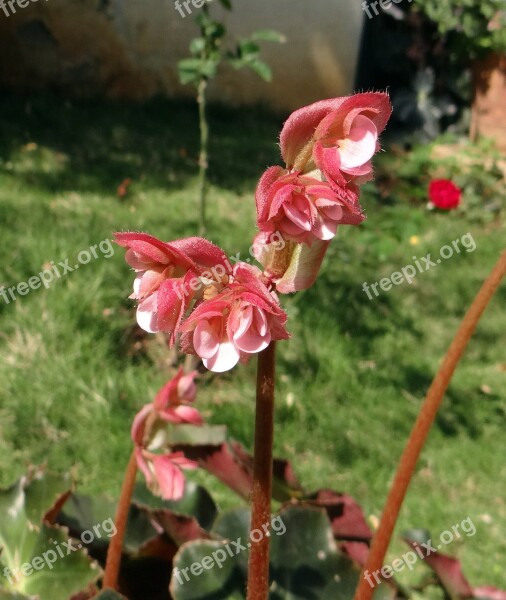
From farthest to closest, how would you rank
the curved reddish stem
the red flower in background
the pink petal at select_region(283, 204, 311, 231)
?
1. the red flower in background
2. the curved reddish stem
3. the pink petal at select_region(283, 204, 311, 231)

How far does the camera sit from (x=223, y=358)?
2.21 ft

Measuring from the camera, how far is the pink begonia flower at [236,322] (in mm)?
640

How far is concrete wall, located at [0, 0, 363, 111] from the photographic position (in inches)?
210

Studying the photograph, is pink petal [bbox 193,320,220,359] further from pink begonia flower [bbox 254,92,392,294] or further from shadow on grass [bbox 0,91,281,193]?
shadow on grass [bbox 0,91,281,193]

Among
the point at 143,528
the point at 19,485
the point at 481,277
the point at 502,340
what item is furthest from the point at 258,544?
the point at 481,277

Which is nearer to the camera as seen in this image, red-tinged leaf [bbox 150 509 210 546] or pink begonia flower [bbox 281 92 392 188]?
pink begonia flower [bbox 281 92 392 188]

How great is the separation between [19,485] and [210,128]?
14.6 ft

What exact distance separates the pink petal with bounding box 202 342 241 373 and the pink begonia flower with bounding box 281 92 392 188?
A: 162 millimetres

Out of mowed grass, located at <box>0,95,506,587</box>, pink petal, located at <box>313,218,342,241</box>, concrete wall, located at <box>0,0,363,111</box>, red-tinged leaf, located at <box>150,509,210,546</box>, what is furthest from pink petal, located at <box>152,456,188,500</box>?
concrete wall, located at <box>0,0,363,111</box>

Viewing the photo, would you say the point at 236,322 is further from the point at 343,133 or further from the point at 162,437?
the point at 162,437

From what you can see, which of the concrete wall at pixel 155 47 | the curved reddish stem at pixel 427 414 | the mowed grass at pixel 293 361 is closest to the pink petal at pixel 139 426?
the curved reddish stem at pixel 427 414

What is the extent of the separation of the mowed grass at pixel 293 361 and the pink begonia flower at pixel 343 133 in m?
1.80

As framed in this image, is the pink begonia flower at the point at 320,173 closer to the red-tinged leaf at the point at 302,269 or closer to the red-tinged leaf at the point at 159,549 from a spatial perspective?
the red-tinged leaf at the point at 302,269

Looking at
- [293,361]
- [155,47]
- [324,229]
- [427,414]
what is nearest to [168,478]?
[427,414]
